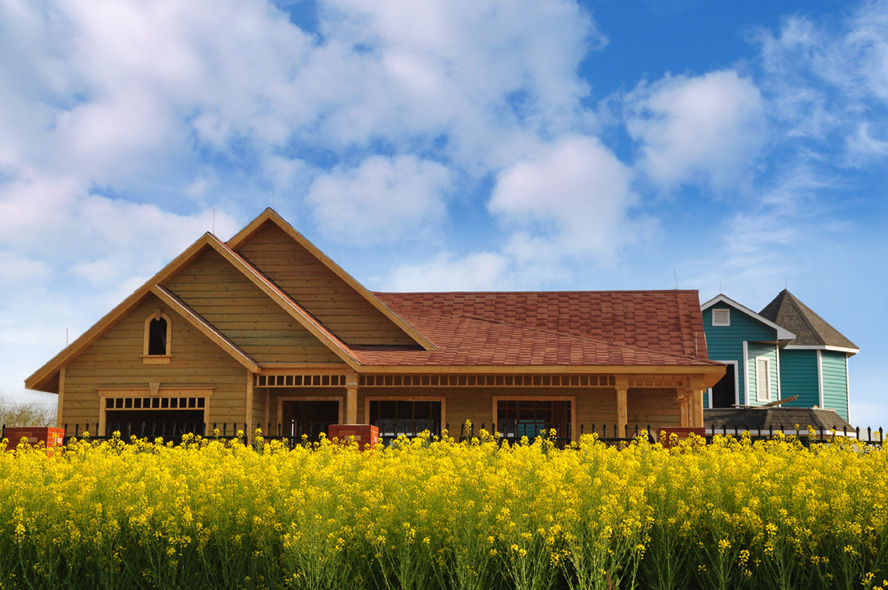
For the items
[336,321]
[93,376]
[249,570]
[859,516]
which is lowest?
[249,570]

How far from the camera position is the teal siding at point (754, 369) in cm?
3294

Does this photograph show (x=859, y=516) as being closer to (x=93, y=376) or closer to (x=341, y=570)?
(x=341, y=570)

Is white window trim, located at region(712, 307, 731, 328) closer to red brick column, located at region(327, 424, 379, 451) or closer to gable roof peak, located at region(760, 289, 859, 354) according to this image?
gable roof peak, located at region(760, 289, 859, 354)

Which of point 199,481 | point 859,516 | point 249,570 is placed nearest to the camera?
point 859,516

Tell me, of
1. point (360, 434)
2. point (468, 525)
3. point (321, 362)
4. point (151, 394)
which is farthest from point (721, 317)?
point (468, 525)

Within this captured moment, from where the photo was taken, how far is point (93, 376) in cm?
2116

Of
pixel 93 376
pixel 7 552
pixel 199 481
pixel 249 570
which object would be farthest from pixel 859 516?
pixel 93 376

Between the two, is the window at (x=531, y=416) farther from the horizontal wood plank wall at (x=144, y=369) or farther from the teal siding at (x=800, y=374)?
the teal siding at (x=800, y=374)

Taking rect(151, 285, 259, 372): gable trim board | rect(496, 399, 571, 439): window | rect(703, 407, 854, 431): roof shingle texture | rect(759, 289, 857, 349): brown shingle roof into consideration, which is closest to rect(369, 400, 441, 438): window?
rect(496, 399, 571, 439): window

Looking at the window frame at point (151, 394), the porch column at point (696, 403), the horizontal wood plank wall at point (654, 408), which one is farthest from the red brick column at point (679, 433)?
the window frame at point (151, 394)

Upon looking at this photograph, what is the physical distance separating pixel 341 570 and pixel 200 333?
13652 millimetres

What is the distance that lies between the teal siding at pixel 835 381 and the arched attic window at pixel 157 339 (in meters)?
25.0

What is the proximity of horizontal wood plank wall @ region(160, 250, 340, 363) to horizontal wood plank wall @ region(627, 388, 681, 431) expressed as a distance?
295 inches

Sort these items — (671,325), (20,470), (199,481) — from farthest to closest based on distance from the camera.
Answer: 1. (671,325)
2. (20,470)
3. (199,481)
